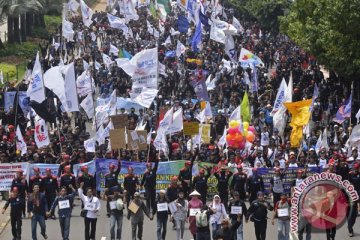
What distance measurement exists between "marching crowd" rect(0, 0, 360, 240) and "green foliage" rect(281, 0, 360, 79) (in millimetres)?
1330

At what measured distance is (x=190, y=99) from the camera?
41.8 metres

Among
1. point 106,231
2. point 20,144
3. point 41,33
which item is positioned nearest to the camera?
point 106,231

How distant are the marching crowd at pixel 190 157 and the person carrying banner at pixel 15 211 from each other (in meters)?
0.02

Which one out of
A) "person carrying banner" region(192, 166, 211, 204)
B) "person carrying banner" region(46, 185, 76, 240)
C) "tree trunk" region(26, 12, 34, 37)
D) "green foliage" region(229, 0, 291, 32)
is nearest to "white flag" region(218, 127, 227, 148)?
"person carrying banner" region(192, 166, 211, 204)

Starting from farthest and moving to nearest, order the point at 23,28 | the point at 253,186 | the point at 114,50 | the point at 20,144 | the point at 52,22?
the point at 52,22, the point at 23,28, the point at 114,50, the point at 20,144, the point at 253,186

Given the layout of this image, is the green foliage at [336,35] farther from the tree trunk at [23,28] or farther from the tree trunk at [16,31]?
the tree trunk at [23,28]

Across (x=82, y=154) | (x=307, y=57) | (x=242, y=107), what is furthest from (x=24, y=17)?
(x=82, y=154)

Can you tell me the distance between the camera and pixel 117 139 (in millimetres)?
30953

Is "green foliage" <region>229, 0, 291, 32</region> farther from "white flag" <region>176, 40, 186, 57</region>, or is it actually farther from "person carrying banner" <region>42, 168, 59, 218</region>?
"person carrying banner" <region>42, 168, 59, 218</region>

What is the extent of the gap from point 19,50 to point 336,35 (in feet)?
74.9

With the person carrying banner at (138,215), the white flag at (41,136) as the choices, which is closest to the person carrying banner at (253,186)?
the person carrying banner at (138,215)

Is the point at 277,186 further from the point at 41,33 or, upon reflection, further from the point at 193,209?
the point at 41,33

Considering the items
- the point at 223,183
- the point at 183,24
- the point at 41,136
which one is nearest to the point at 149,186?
the point at 223,183

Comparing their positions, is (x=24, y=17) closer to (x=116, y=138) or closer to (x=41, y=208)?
(x=116, y=138)
